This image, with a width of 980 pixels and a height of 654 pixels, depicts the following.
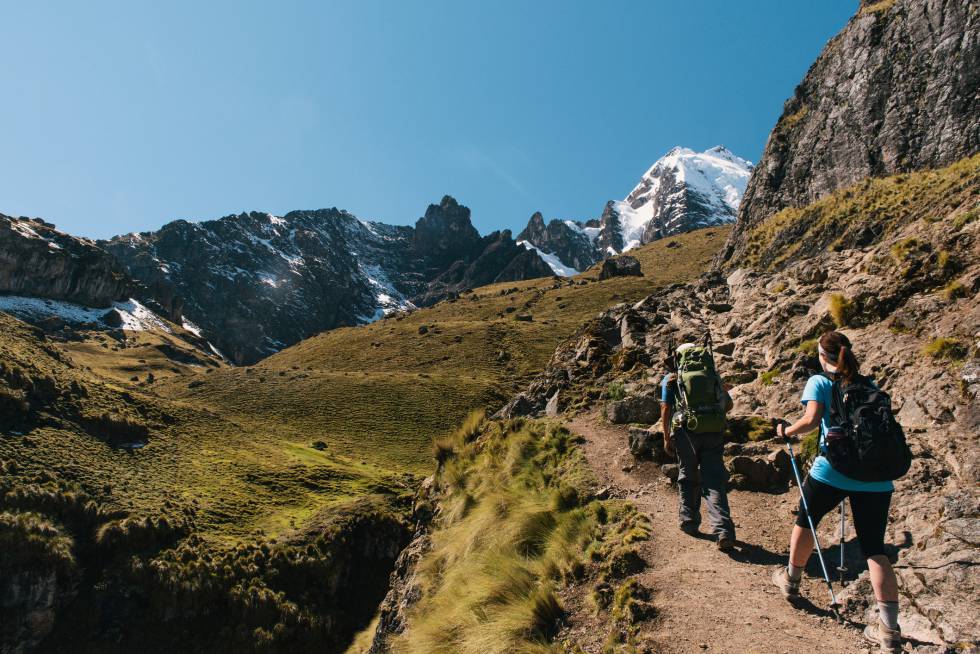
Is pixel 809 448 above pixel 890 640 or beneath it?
above

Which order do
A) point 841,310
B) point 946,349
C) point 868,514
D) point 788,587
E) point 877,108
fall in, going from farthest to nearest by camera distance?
point 877,108
point 841,310
point 946,349
point 788,587
point 868,514

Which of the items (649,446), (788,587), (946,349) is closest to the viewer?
(788,587)

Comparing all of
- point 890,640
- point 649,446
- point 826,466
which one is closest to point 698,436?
point 826,466

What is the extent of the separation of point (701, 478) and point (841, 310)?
304 inches

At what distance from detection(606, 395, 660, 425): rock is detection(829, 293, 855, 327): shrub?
15.4 ft

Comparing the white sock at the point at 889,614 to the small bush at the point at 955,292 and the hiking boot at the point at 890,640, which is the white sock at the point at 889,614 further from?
the small bush at the point at 955,292

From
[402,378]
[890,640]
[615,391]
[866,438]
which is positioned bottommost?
[890,640]

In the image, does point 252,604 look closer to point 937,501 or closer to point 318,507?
point 318,507

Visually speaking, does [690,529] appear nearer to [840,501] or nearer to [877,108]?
[840,501]

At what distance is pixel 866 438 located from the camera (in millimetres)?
4746

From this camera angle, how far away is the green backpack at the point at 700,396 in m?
7.68

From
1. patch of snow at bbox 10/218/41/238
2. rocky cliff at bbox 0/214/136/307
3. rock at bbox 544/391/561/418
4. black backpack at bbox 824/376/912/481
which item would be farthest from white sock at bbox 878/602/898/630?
patch of snow at bbox 10/218/41/238

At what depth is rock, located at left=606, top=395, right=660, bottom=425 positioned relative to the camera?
541 inches

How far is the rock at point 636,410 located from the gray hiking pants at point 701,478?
18.3 ft
